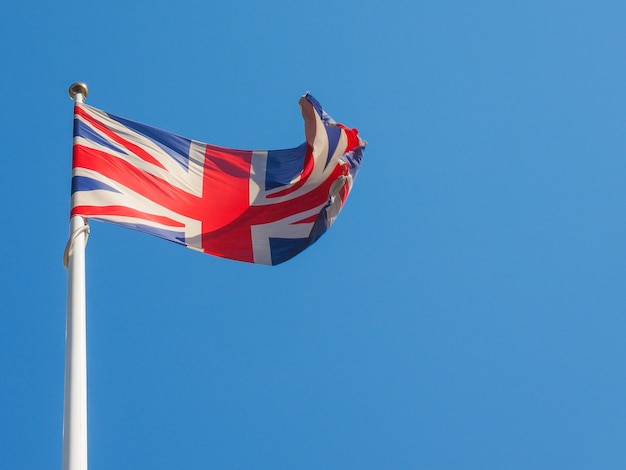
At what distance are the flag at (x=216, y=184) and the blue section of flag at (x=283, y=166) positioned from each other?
0.02 metres

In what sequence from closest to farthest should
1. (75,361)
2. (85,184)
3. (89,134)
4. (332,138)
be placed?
(75,361) → (85,184) → (89,134) → (332,138)

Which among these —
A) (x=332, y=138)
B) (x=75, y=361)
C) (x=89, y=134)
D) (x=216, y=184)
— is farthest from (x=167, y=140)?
(x=75, y=361)

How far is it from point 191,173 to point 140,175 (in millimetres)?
1297

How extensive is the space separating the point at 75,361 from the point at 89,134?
17.2ft

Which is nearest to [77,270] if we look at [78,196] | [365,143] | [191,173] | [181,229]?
[78,196]

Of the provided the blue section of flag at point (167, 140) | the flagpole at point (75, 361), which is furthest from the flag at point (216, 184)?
the flagpole at point (75, 361)

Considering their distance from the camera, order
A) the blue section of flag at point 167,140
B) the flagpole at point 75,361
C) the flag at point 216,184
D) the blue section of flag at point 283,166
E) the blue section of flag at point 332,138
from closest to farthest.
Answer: the flagpole at point 75,361 < the flag at point 216,184 < the blue section of flag at point 167,140 < the blue section of flag at point 283,166 < the blue section of flag at point 332,138

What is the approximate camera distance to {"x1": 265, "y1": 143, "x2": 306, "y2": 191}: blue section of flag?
58.1 feet

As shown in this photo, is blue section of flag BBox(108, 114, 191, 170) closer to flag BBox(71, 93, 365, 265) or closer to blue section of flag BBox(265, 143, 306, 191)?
flag BBox(71, 93, 365, 265)

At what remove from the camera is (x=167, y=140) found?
1723 centimetres

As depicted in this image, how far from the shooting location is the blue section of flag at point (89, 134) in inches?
614

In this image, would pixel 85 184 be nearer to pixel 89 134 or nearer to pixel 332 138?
pixel 89 134

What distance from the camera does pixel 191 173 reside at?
56.6ft

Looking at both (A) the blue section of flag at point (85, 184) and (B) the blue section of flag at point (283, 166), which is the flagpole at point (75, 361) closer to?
(A) the blue section of flag at point (85, 184)
